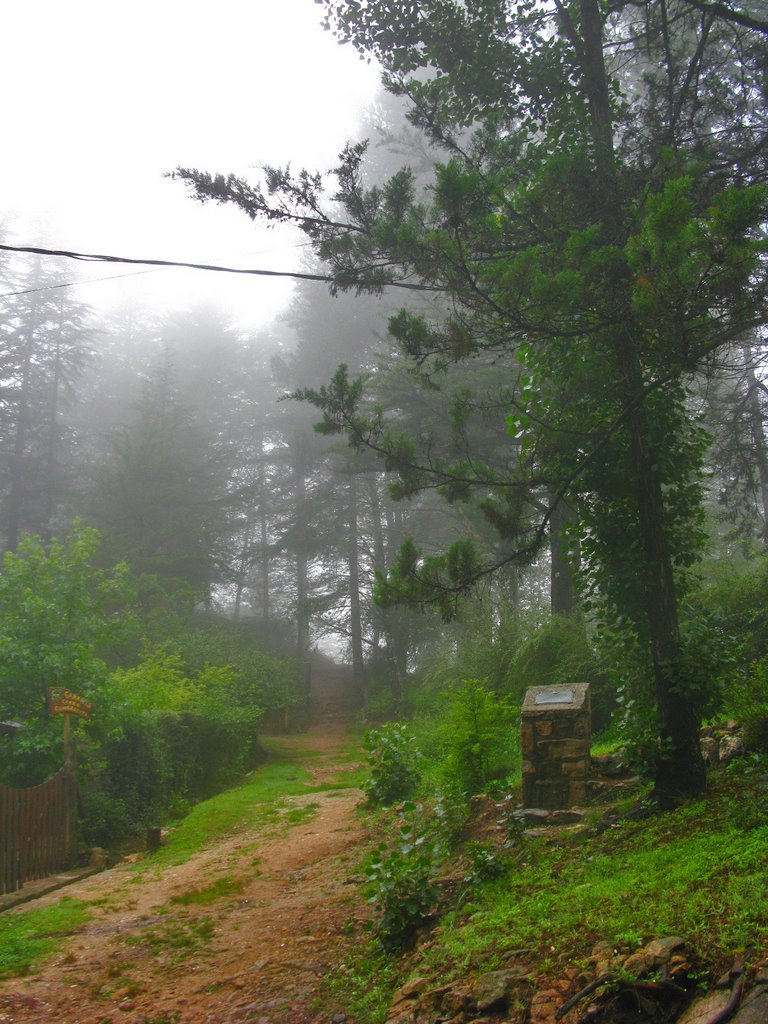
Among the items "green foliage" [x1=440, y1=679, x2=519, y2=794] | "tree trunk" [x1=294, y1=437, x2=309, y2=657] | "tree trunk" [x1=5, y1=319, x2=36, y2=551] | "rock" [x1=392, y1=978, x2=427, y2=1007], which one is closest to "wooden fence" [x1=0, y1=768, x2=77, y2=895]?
"green foliage" [x1=440, y1=679, x2=519, y2=794]

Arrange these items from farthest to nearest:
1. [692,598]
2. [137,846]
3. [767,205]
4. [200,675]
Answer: [200,675] < [692,598] < [137,846] < [767,205]

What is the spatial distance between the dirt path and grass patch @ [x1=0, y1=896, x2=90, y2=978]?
0.14m

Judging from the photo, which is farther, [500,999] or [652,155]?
[652,155]

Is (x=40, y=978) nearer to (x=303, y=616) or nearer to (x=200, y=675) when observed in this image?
(x=200, y=675)

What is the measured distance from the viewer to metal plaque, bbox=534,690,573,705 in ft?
26.0

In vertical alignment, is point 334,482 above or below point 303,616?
above

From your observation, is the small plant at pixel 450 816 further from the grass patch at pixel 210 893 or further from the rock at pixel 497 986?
the rock at pixel 497 986

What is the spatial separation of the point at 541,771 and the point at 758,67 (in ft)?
23.6

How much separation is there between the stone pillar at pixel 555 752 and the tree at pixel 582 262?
1132mm

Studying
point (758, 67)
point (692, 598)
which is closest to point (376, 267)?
point (758, 67)

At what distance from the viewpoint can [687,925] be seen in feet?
11.9

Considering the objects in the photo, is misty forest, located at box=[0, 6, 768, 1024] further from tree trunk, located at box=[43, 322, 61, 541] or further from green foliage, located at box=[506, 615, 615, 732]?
tree trunk, located at box=[43, 322, 61, 541]

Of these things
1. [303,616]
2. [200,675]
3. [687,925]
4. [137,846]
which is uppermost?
[303,616]

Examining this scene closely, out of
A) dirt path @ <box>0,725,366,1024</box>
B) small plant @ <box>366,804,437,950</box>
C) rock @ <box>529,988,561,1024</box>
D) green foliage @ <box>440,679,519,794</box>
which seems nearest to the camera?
rock @ <box>529,988,561,1024</box>
